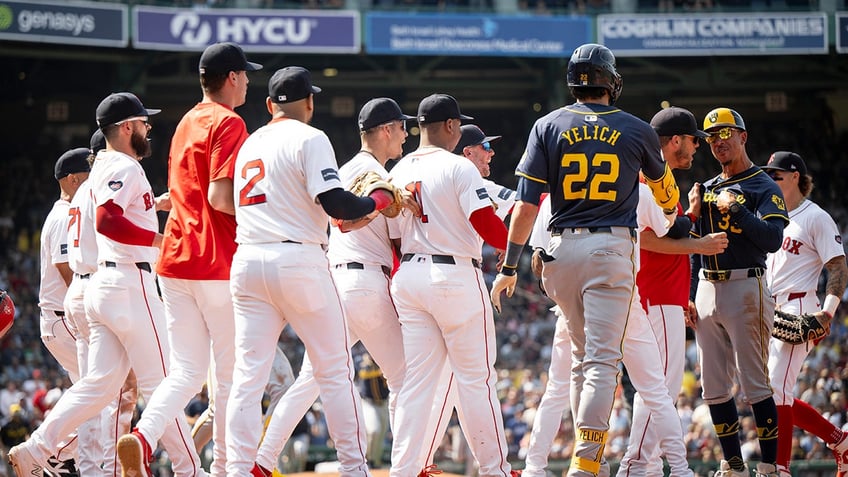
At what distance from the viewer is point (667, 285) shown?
22.7ft

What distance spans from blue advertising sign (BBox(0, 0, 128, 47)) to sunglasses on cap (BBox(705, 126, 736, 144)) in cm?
1548

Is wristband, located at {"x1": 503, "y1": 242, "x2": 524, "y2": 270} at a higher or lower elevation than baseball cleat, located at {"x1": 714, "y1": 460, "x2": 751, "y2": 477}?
higher

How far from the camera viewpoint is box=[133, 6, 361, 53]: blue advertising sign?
814 inches

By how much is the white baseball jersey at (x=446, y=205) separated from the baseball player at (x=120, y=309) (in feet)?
4.69

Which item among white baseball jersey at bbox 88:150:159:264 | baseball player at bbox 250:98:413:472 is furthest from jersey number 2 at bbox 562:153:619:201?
white baseball jersey at bbox 88:150:159:264

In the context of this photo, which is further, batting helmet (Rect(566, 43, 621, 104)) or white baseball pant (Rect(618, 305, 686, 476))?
white baseball pant (Rect(618, 305, 686, 476))

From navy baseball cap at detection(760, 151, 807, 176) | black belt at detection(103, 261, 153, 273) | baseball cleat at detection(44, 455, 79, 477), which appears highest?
navy baseball cap at detection(760, 151, 807, 176)

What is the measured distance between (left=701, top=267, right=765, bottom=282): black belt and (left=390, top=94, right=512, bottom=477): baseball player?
1.66 m

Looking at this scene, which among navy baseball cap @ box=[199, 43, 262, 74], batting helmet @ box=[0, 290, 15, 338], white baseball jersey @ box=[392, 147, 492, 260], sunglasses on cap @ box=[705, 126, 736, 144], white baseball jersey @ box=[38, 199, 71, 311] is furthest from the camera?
white baseball jersey @ box=[38, 199, 71, 311]

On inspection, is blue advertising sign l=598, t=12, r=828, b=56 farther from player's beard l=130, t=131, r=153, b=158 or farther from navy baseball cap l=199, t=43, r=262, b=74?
navy baseball cap l=199, t=43, r=262, b=74

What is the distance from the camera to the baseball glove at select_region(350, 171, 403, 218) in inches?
229

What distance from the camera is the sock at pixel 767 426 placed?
271 inches

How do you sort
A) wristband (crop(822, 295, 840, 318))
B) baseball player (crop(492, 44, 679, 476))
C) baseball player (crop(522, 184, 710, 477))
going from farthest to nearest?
wristband (crop(822, 295, 840, 318))
baseball player (crop(522, 184, 710, 477))
baseball player (crop(492, 44, 679, 476))

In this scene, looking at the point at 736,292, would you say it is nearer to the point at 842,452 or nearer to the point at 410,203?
the point at 842,452
